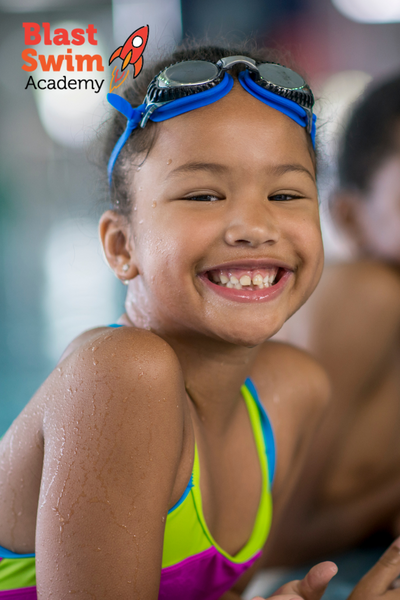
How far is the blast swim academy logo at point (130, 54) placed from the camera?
1.02 meters

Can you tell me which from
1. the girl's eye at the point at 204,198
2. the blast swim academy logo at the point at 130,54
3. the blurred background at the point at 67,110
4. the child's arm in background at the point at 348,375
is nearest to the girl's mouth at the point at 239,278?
the girl's eye at the point at 204,198

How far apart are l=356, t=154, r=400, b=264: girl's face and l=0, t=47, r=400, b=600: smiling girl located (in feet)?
2.26

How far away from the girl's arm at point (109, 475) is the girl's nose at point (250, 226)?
0.66 ft

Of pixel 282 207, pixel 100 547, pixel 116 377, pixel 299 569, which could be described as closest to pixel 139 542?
pixel 100 547

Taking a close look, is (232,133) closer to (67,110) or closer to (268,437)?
(268,437)

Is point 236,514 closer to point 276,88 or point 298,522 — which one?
point 298,522

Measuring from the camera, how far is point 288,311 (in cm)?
85

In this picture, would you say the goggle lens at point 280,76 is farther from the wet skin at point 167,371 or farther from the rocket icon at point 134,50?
the rocket icon at point 134,50

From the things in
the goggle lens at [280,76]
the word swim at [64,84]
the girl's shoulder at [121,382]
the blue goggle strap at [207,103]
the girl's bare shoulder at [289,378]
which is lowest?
Result: the girl's bare shoulder at [289,378]

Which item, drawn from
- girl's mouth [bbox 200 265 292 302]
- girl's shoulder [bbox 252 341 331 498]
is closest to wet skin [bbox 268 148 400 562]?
girl's shoulder [bbox 252 341 331 498]

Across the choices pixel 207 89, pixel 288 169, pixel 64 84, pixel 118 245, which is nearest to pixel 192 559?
pixel 118 245

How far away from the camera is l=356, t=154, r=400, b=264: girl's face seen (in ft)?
5.08

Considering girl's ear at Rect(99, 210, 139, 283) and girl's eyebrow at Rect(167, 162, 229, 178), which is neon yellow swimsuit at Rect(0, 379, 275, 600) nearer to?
girl's ear at Rect(99, 210, 139, 283)

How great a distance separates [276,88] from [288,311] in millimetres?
362
